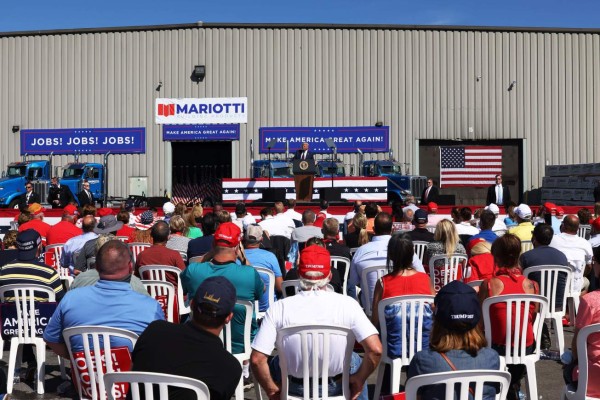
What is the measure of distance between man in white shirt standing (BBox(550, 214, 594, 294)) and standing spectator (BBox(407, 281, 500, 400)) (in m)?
5.00

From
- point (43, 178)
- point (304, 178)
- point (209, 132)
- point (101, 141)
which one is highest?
point (209, 132)

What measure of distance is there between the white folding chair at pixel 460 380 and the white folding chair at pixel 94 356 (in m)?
1.65

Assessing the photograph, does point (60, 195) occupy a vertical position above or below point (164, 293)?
above

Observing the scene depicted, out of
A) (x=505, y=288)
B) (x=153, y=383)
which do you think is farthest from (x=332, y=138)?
(x=153, y=383)

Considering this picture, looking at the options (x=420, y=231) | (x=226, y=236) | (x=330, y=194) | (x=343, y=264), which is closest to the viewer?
(x=226, y=236)

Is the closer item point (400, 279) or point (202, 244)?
point (400, 279)

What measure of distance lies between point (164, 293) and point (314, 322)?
2.79 m

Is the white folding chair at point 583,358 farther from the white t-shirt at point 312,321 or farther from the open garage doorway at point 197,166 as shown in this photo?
the open garage doorway at point 197,166

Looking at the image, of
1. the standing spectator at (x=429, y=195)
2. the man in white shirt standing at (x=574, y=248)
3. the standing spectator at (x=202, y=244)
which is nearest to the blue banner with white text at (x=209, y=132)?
the standing spectator at (x=429, y=195)

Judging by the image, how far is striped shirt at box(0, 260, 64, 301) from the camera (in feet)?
20.7

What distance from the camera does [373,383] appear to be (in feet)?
22.5

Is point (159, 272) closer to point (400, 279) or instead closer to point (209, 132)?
point (400, 279)

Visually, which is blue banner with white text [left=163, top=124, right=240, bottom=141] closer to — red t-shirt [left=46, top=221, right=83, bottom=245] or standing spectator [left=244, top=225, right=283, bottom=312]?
red t-shirt [left=46, top=221, right=83, bottom=245]

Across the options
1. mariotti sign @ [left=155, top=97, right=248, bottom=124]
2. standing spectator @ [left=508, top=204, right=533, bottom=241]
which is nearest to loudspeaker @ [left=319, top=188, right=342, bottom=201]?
mariotti sign @ [left=155, top=97, right=248, bottom=124]
